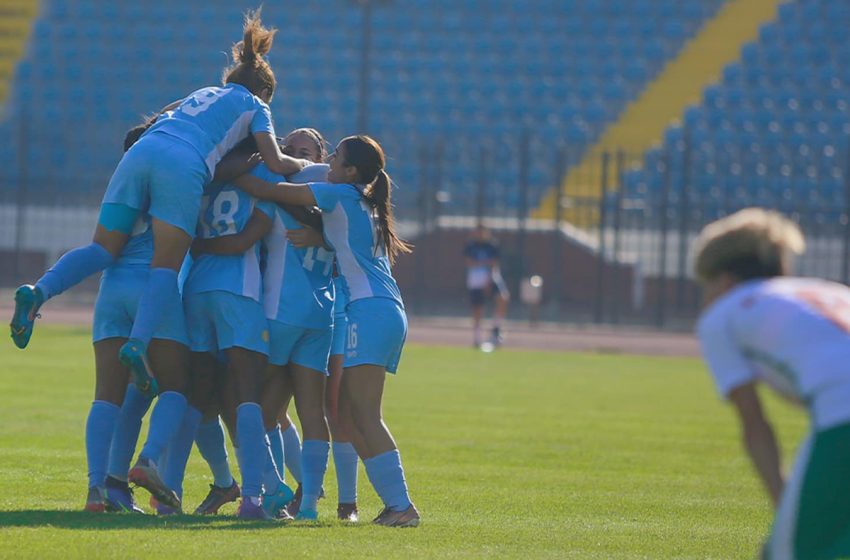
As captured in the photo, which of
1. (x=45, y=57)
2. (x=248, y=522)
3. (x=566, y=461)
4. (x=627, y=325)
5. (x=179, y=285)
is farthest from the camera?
(x=45, y=57)

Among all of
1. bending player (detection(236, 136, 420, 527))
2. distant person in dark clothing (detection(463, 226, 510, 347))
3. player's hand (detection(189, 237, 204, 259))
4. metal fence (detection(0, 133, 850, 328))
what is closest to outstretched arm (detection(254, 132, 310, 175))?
bending player (detection(236, 136, 420, 527))

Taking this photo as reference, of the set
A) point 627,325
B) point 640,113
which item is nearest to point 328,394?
point 627,325

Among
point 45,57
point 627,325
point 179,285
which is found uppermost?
point 45,57

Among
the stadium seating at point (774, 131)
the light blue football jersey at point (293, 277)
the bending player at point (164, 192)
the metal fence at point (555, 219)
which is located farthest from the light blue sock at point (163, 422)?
the stadium seating at point (774, 131)

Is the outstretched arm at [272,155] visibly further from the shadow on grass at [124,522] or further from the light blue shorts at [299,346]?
the shadow on grass at [124,522]

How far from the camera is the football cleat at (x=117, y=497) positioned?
686 centimetres

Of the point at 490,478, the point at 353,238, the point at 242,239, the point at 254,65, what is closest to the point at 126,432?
the point at 242,239

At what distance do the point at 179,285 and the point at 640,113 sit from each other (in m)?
27.4

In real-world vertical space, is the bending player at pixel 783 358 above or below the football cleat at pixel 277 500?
above

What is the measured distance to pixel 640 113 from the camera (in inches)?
1319

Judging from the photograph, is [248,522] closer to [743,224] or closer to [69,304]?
[743,224]

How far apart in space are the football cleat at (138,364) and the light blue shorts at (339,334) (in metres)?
1.10

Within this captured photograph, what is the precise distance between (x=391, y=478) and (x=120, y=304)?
5.22 ft

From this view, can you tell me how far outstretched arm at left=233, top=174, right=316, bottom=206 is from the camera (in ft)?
22.7
